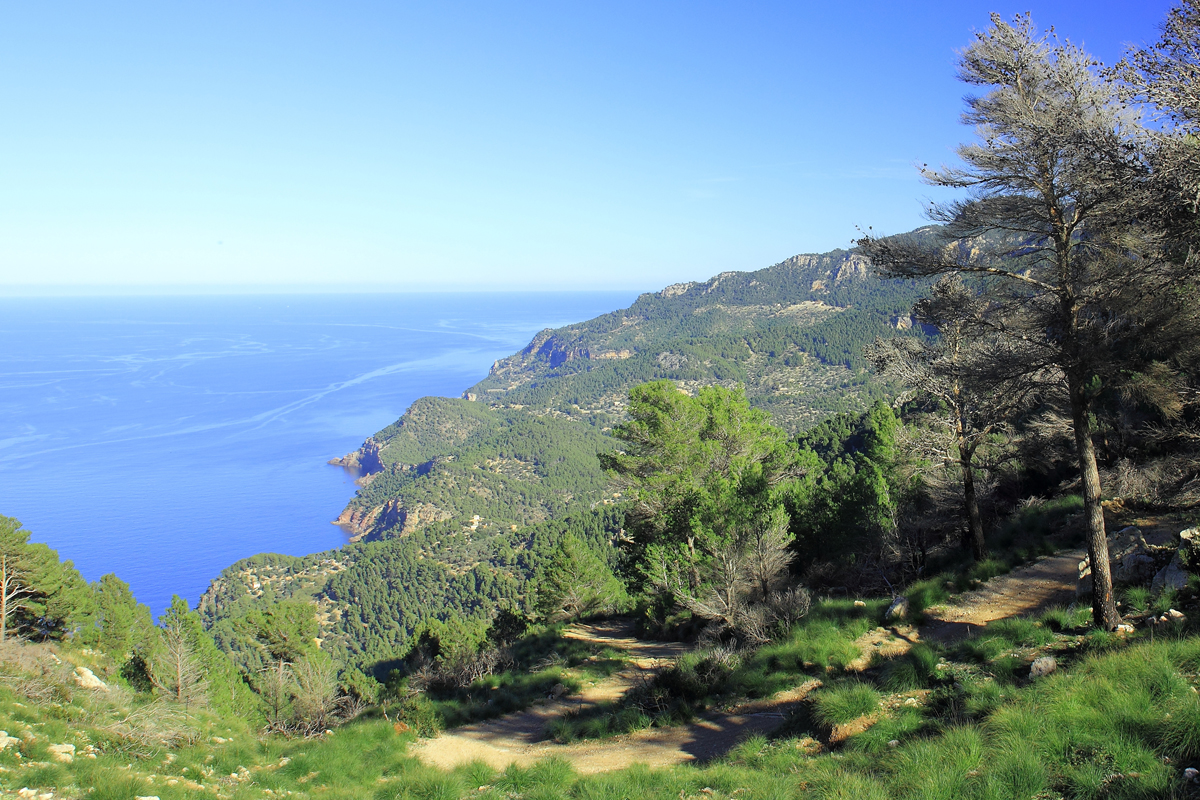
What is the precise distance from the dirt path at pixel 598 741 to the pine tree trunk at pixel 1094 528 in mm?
3416

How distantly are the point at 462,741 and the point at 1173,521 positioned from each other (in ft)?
37.8

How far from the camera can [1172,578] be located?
687 centimetres

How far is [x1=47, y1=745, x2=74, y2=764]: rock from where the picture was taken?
6.10 metres

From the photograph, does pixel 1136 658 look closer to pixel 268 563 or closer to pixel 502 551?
pixel 502 551

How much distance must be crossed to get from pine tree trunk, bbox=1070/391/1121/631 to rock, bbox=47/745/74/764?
10.9 meters

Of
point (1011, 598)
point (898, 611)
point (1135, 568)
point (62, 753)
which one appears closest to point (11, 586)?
point (62, 753)

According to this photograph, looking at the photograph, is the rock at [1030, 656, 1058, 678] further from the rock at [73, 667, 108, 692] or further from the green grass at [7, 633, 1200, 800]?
the rock at [73, 667, 108, 692]

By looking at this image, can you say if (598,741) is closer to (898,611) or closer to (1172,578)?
(898,611)

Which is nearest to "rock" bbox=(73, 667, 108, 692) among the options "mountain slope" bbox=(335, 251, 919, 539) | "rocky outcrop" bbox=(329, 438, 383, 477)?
"mountain slope" bbox=(335, 251, 919, 539)

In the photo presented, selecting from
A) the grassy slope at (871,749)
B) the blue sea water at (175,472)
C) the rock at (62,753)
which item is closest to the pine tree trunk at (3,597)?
the grassy slope at (871,749)

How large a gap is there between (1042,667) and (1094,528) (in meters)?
1.79

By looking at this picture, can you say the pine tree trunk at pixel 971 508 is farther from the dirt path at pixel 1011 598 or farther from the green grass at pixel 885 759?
the green grass at pixel 885 759

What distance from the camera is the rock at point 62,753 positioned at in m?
6.10

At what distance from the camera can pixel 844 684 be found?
23.2 ft
